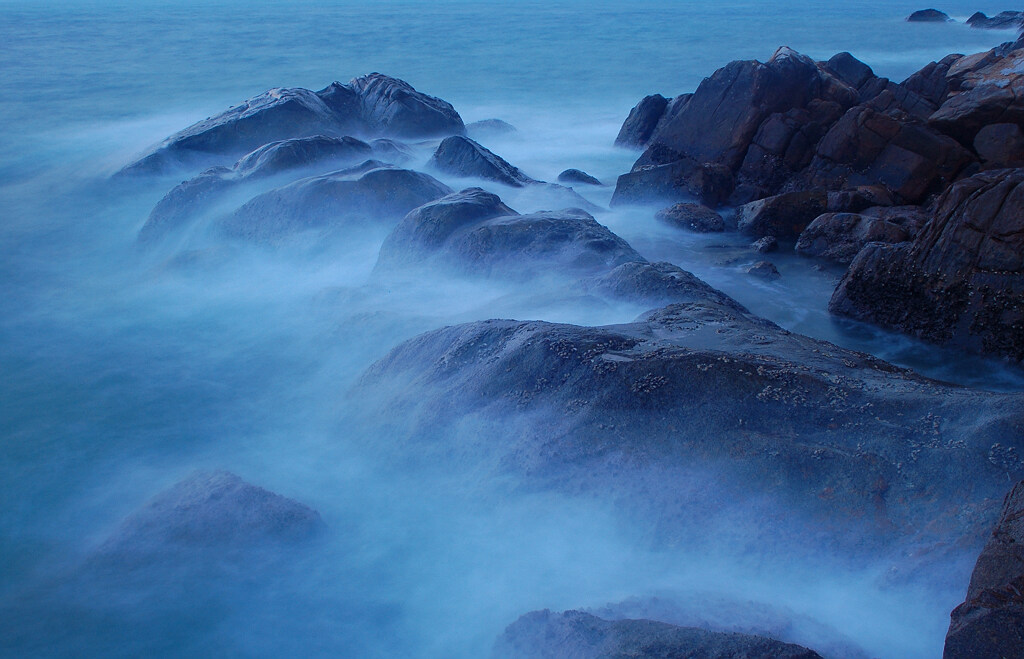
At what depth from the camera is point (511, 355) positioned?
4.86 meters

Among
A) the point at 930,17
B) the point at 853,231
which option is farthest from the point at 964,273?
the point at 930,17

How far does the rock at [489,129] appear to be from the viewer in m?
16.7

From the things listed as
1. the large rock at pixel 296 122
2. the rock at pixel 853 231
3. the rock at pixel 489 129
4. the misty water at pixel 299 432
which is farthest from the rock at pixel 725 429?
the rock at pixel 489 129

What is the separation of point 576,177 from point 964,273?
7.58 metres

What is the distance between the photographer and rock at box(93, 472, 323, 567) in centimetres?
446

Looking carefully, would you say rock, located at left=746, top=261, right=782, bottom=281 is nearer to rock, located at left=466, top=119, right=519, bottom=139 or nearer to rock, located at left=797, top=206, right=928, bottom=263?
rock, located at left=797, top=206, right=928, bottom=263

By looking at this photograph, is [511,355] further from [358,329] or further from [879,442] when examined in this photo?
[358,329]

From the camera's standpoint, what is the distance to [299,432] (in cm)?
593

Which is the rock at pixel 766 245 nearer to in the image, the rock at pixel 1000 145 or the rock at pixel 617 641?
the rock at pixel 1000 145

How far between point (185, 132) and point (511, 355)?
1088cm

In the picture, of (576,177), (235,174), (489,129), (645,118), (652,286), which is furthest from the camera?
(489,129)

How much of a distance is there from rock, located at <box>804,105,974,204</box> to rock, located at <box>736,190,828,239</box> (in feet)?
3.06

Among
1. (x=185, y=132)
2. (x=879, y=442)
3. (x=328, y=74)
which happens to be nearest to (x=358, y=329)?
(x=879, y=442)

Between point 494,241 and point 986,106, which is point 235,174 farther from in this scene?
point 986,106
